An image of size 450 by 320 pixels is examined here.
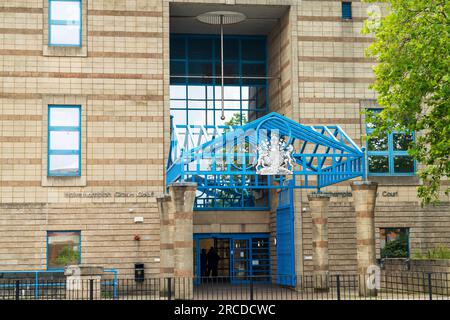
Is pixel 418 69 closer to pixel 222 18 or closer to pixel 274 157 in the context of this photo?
pixel 274 157

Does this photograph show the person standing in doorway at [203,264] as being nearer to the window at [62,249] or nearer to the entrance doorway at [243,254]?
the entrance doorway at [243,254]

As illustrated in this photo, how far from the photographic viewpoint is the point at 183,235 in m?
26.9

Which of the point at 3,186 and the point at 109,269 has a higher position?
the point at 3,186

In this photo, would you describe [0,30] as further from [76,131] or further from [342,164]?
[342,164]

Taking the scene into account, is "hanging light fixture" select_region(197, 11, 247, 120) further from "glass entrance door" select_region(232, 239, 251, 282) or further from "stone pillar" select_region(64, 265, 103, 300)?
"stone pillar" select_region(64, 265, 103, 300)

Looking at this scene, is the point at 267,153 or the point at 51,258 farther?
the point at 51,258

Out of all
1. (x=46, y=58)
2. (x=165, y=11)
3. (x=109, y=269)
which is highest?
(x=165, y=11)

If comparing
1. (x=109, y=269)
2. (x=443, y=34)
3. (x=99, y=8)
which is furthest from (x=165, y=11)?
(x=443, y=34)

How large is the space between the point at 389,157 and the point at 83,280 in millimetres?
13425

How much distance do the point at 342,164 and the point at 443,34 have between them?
6765 mm

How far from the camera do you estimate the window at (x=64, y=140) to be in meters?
31.3

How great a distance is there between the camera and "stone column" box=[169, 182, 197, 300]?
2672cm

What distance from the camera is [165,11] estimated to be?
32438mm

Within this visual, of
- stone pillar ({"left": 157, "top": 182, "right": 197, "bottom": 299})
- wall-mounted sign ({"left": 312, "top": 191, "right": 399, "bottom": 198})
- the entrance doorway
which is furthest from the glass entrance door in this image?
stone pillar ({"left": 157, "top": 182, "right": 197, "bottom": 299})
